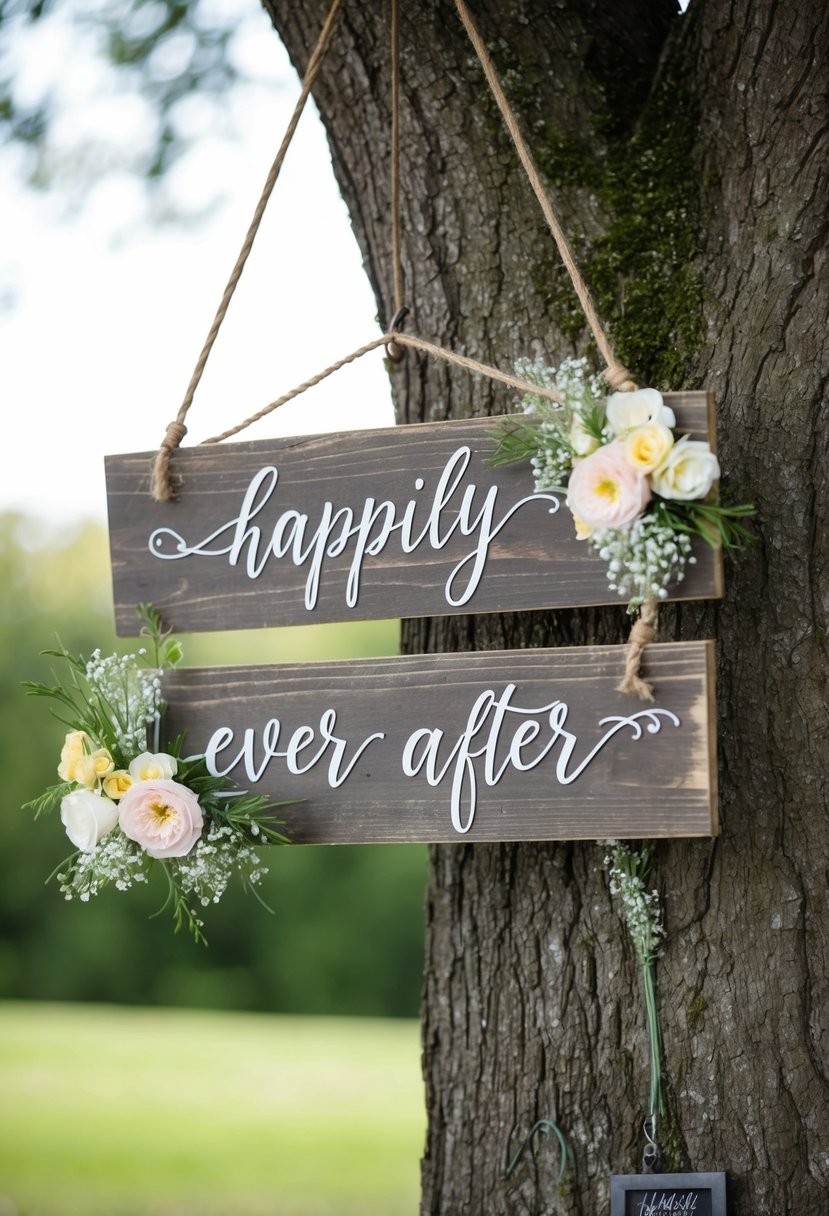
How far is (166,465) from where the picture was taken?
5.02 feet

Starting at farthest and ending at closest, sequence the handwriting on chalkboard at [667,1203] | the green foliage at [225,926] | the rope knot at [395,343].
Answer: the green foliage at [225,926] < the rope knot at [395,343] < the handwriting on chalkboard at [667,1203]

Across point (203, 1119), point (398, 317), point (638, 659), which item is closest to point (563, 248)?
point (398, 317)

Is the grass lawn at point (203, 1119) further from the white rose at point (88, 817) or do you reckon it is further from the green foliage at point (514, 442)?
the green foliage at point (514, 442)

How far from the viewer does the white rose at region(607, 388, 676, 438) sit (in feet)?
4.16

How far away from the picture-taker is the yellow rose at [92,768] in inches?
57.1

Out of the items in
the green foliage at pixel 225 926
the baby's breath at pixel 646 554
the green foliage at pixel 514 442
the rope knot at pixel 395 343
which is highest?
the green foliage at pixel 225 926

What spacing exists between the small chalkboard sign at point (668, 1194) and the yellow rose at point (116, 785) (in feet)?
2.59

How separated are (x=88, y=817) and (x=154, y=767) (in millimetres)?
104

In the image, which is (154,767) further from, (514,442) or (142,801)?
(514,442)

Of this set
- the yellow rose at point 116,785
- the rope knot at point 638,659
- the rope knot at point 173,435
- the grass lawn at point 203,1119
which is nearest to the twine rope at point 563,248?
the rope knot at point 638,659

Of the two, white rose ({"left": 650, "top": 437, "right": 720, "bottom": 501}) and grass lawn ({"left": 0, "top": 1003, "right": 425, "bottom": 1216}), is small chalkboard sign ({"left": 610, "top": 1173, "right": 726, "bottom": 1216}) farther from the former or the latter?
grass lawn ({"left": 0, "top": 1003, "right": 425, "bottom": 1216})

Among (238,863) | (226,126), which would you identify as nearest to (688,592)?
(238,863)

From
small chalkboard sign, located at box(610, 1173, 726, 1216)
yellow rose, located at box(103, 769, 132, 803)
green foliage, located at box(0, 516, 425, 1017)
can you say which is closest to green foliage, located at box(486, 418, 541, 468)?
yellow rose, located at box(103, 769, 132, 803)

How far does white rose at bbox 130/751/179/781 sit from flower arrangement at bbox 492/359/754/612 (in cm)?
60
